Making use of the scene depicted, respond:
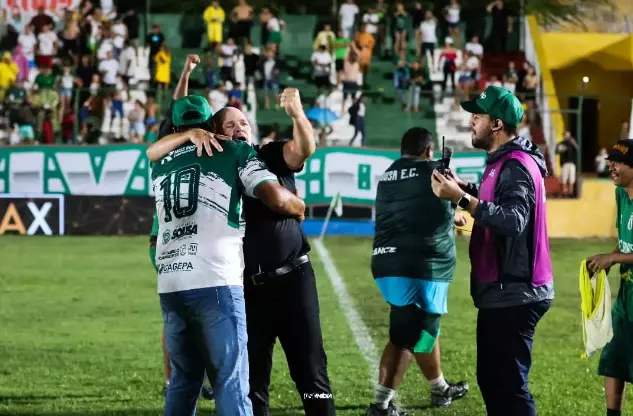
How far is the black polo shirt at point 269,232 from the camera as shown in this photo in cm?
688

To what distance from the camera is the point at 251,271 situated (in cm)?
691

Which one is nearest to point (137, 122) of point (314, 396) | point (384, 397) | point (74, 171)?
point (74, 171)

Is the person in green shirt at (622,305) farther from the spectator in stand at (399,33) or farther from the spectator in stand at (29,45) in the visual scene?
the spectator in stand at (399,33)

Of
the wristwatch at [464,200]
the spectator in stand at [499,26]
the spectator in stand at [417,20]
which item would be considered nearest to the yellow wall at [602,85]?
the spectator in stand at [499,26]

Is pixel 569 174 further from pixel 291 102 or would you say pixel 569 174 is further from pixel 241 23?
pixel 291 102

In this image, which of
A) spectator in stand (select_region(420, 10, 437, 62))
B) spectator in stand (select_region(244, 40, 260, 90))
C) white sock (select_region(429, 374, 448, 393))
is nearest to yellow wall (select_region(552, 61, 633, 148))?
spectator in stand (select_region(420, 10, 437, 62))

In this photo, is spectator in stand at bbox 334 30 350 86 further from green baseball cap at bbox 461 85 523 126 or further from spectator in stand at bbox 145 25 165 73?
green baseball cap at bbox 461 85 523 126

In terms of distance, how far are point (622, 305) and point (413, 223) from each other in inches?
62.3

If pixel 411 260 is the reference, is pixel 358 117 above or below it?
above

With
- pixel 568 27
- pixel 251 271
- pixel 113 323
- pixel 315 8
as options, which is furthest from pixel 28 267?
pixel 568 27

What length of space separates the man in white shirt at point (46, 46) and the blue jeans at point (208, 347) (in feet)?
79.1

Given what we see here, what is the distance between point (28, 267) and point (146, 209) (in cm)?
617

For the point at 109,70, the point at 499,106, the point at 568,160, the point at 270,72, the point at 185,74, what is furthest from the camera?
the point at 270,72

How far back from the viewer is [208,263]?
241 inches
